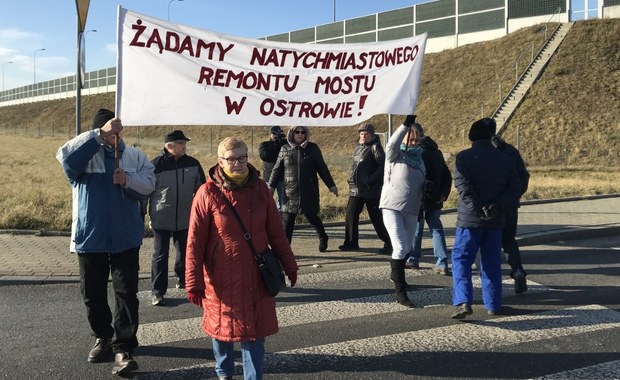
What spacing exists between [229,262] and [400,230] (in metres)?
2.83

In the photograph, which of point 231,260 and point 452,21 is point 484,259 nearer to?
point 231,260

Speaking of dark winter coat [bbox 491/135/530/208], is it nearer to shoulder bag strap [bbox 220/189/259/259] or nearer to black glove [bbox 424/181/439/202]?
black glove [bbox 424/181/439/202]

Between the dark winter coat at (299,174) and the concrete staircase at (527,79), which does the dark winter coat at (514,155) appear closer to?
the dark winter coat at (299,174)

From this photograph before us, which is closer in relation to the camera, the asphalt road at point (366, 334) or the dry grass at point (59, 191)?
the asphalt road at point (366, 334)

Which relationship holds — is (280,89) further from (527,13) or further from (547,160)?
(527,13)

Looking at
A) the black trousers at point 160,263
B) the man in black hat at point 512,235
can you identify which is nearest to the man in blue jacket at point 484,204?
the man in black hat at point 512,235

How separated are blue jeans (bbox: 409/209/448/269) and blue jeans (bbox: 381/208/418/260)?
1.20 meters

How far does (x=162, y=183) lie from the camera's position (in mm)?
6379

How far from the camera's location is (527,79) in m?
40.9

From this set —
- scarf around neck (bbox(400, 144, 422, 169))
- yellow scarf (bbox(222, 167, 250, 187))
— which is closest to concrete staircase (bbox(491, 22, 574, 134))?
scarf around neck (bbox(400, 144, 422, 169))

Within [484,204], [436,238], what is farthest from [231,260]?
[436,238]

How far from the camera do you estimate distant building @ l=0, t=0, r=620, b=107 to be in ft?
156

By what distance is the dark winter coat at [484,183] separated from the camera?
18.9 ft

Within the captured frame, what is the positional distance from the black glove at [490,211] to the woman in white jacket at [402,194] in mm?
753
